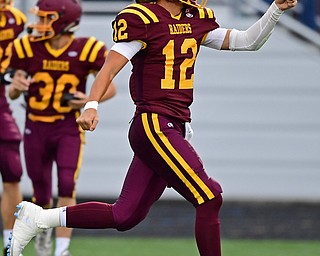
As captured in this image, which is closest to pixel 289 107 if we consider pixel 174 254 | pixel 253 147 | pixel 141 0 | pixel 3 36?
pixel 253 147

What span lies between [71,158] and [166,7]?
1.59 metres

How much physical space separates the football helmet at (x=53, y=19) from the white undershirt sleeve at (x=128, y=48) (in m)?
1.57

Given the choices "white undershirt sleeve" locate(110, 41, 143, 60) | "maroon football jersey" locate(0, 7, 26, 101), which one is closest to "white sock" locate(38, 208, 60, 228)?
"white undershirt sleeve" locate(110, 41, 143, 60)

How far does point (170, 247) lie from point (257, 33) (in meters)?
3.04

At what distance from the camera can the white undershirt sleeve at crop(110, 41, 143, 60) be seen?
5090mm

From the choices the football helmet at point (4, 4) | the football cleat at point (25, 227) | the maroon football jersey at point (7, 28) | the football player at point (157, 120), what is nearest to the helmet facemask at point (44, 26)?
the maroon football jersey at point (7, 28)

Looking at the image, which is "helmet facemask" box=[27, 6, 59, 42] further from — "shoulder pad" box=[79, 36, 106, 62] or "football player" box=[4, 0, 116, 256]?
"shoulder pad" box=[79, 36, 106, 62]

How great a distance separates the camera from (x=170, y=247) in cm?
811

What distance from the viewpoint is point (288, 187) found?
988cm

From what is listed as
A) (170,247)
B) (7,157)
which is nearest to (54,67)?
(7,157)

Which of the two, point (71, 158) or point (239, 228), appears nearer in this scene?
point (71, 158)

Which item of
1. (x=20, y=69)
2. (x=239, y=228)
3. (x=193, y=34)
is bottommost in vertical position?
(x=239, y=228)

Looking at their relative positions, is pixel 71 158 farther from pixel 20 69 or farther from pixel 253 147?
pixel 253 147

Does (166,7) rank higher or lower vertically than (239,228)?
higher
